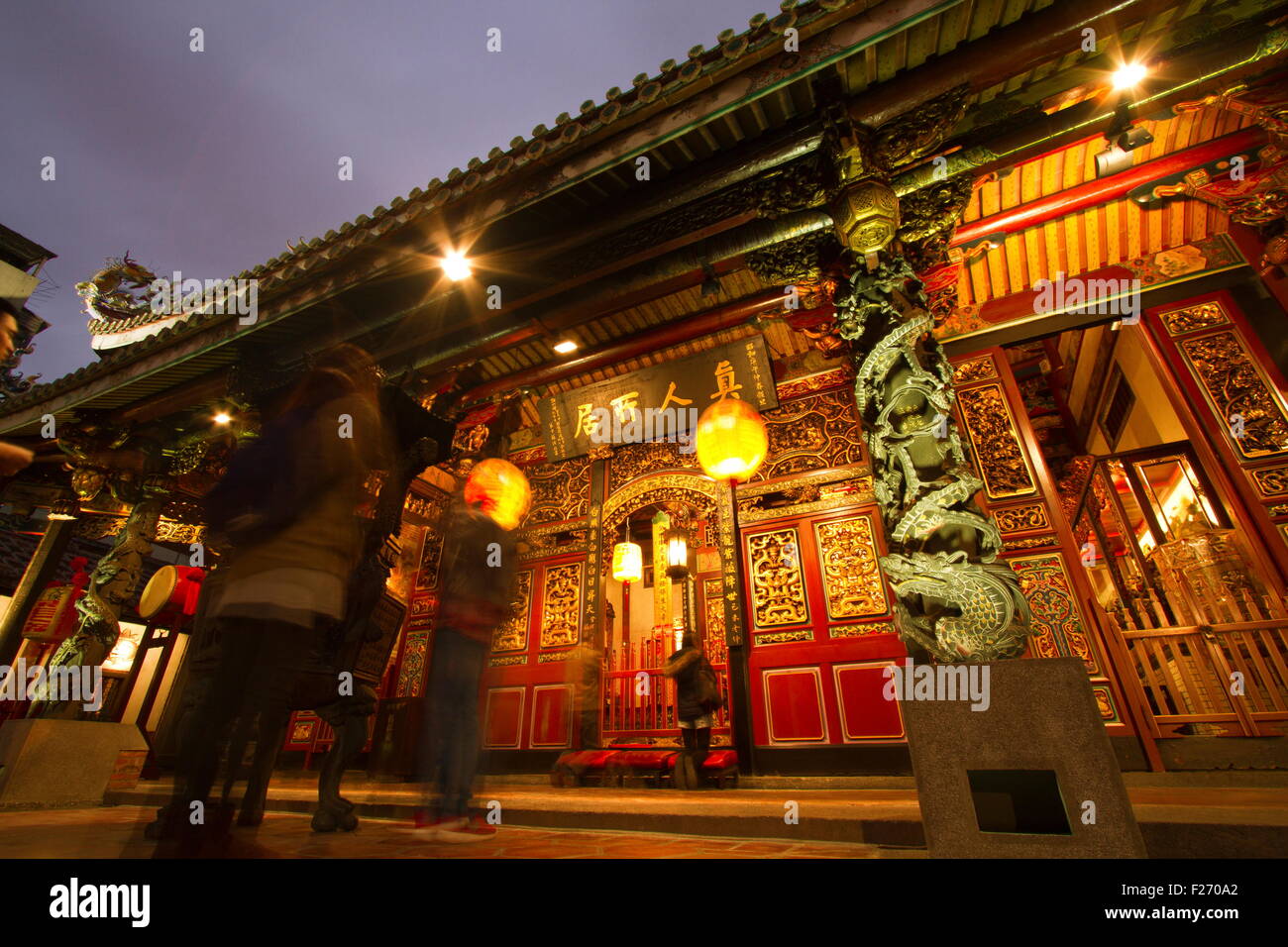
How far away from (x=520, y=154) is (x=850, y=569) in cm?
527

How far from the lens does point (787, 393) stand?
23.6 ft

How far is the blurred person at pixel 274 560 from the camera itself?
1614mm

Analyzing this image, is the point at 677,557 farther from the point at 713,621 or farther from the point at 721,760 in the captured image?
the point at 721,760

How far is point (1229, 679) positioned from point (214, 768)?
743 cm

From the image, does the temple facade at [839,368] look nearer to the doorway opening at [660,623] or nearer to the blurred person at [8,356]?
the doorway opening at [660,623]

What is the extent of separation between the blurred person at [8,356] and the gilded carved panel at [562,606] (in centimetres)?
561

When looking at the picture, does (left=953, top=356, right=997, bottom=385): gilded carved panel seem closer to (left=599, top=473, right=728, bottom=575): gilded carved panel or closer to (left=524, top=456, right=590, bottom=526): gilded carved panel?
(left=599, top=473, right=728, bottom=575): gilded carved panel

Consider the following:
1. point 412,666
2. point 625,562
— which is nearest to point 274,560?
point 412,666

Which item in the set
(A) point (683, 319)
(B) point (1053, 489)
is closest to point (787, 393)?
(A) point (683, 319)

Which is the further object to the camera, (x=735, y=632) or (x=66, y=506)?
(x=66, y=506)

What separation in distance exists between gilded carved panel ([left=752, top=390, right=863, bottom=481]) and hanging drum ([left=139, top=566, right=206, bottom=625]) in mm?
9141

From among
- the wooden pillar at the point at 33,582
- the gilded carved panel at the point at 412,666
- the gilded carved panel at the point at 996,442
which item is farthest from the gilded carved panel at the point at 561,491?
the wooden pillar at the point at 33,582

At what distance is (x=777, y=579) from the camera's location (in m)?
6.31
